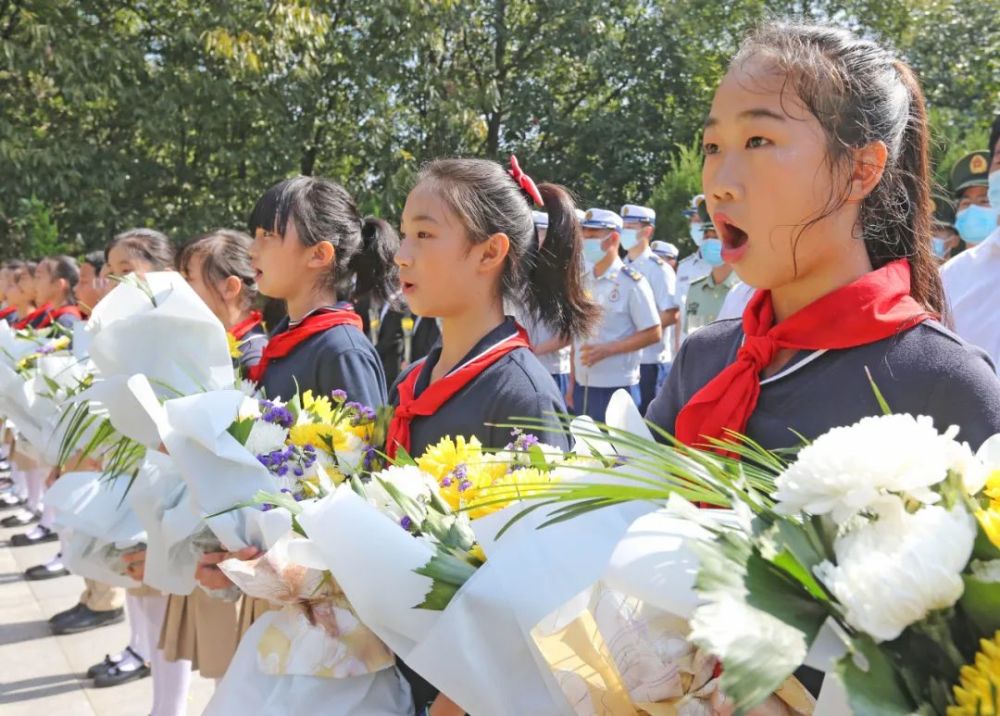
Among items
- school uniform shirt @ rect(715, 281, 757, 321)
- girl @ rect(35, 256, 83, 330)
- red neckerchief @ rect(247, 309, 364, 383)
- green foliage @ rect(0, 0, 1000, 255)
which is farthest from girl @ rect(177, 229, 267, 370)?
green foliage @ rect(0, 0, 1000, 255)

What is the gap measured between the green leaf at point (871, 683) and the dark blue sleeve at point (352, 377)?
7.19ft

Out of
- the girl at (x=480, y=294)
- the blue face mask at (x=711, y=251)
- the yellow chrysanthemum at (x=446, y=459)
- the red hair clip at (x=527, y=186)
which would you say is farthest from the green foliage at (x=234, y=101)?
the yellow chrysanthemum at (x=446, y=459)

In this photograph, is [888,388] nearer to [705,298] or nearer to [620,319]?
[620,319]

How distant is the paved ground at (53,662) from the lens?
423cm

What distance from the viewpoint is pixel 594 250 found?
25.1 ft

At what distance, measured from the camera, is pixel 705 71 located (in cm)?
2053

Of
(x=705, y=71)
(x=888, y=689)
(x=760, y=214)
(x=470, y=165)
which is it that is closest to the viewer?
(x=888, y=689)

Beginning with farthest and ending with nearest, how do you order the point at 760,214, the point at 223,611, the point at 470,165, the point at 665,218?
1. the point at 665,218
2. the point at 223,611
3. the point at 470,165
4. the point at 760,214

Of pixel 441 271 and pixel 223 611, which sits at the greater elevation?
pixel 441 271

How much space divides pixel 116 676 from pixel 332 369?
2204mm

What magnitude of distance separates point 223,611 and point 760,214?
2.39 metres

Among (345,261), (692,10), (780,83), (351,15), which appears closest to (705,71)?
(692,10)

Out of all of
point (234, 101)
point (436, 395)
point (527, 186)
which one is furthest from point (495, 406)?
point (234, 101)

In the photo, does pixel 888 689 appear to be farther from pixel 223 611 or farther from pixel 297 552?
pixel 223 611
